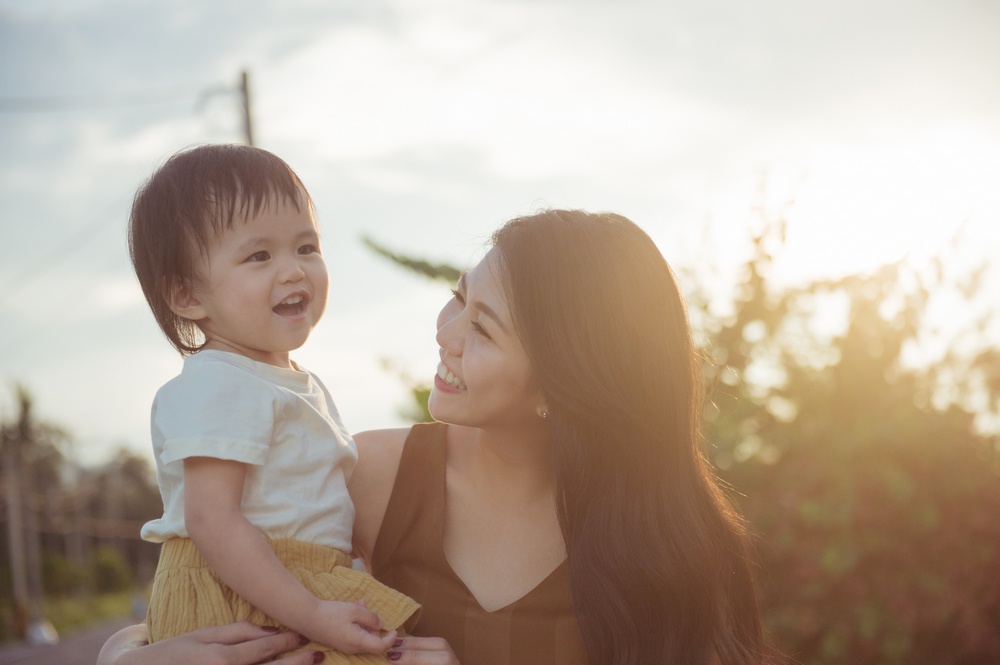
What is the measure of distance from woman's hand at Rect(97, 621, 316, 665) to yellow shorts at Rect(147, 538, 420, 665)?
0.04m

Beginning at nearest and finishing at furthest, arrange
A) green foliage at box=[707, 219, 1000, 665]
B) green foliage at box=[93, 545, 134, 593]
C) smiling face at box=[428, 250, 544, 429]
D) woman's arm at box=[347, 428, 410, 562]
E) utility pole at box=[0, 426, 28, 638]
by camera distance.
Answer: smiling face at box=[428, 250, 544, 429] < woman's arm at box=[347, 428, 410, 562] < green foliage at box=[707, 219, 1000, 665] < utility pole at box=[0, 426, 28, 638] < green foliage at box=[93, 545, 134, 593]

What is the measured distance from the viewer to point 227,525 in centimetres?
201

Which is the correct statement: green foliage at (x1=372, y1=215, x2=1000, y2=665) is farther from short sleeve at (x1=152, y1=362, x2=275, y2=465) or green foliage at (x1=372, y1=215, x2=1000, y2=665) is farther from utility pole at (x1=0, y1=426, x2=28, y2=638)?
utility pole at (x1=0, y1=426, x2=28, y2=638)

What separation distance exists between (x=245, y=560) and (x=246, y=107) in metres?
10.0

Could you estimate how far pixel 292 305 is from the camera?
2.30 metres

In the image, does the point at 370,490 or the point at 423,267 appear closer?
the point at 370,490

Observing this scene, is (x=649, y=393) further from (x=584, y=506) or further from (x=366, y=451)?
(x=366, y=451)

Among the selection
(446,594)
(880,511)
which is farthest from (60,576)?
(446,594)

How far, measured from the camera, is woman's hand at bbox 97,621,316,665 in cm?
200

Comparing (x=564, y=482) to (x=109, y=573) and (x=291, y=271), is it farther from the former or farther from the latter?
(x=109, y=573)

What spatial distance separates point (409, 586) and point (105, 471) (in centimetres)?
5836

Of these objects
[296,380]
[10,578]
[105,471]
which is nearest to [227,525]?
[296,380]

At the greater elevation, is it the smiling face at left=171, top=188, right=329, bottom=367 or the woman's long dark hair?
the smiling face at left=171, top=188, right=329, bottom=367

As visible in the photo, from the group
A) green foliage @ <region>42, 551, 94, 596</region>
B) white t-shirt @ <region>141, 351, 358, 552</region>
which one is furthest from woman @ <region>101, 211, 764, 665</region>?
green foliage @ <region>42, 551, 94, 596</region>
